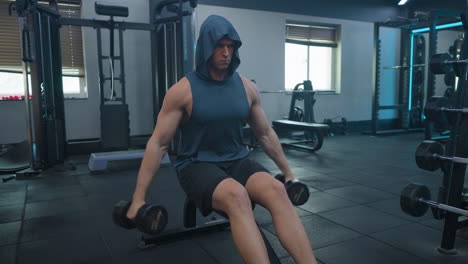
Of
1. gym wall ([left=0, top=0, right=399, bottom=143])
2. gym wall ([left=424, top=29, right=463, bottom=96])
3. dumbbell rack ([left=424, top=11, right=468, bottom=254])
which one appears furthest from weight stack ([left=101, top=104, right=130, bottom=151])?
gym wall ([left=424, top=29, right=463, bottom=96])

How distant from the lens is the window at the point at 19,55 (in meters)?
4.02

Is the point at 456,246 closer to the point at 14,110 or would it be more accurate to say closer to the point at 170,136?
the point at 170,136

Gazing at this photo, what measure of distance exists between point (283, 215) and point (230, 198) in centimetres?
18

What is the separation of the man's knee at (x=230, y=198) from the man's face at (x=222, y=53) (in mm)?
453

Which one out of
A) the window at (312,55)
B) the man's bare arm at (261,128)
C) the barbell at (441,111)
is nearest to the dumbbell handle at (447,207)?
the barbell at (441,111)

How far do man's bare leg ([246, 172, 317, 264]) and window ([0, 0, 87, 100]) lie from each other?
3.74 m

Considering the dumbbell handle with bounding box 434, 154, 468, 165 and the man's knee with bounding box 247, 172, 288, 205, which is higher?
the dumbbell handle with bounding box 434, 154, 468, 165

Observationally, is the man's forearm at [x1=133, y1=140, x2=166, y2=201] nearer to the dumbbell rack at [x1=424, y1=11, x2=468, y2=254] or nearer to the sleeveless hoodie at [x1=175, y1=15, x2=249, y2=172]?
the sleeveless hoodie at [x1=175, y1=15, x2=249, y2=172]

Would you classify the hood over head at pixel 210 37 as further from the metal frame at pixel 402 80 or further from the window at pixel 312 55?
the window at pixel 312 55

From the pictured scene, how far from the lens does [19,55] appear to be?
411 centimetres

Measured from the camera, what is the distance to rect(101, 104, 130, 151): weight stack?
3992 millimetres

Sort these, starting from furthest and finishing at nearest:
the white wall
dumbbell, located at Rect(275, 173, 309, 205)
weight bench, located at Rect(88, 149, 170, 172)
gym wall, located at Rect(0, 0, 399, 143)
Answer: the white wall
gym wall, located at Rect(0, 0, 399, 143)
weight bench, located at Rect(88, 149, 170, 172)
dumbbell, located at Rect(275, 173, 309, 205)

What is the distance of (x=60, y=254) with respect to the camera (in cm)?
171

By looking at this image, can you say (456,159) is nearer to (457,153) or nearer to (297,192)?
(457,153)
